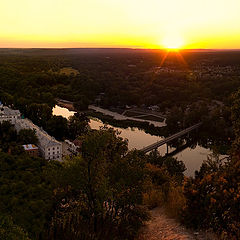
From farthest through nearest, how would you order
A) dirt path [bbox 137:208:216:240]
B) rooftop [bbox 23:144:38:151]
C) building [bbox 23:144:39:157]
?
rooftop [bbox 23:144:38:151], building [bbox 23:144:39:157], dirt path [bbox 137:208:216:240]

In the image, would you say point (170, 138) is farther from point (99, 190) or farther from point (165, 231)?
point (99, 190)

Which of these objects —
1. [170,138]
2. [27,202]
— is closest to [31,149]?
[170,138]

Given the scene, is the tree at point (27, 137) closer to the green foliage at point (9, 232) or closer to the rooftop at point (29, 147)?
the rooftop at point (29, 147)

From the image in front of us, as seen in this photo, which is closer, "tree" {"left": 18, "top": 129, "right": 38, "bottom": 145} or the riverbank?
"tree" {"left": 18, "top": 129, "right": 38, "bottom": 145}

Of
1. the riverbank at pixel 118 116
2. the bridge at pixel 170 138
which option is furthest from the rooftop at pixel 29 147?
the riverbank at pixel 118 116

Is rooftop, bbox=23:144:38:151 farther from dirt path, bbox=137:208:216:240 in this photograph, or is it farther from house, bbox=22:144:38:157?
dirt path, bbox=137:208:216:240

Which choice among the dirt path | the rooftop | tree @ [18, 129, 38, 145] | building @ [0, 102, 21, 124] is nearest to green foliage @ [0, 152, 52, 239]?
the dirt path

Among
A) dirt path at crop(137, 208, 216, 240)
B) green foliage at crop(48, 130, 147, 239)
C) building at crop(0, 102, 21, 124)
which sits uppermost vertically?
green foliage at crop(48, 130, 147, 239)

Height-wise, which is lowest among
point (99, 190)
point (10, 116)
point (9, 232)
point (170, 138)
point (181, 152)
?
point (181, 152)
